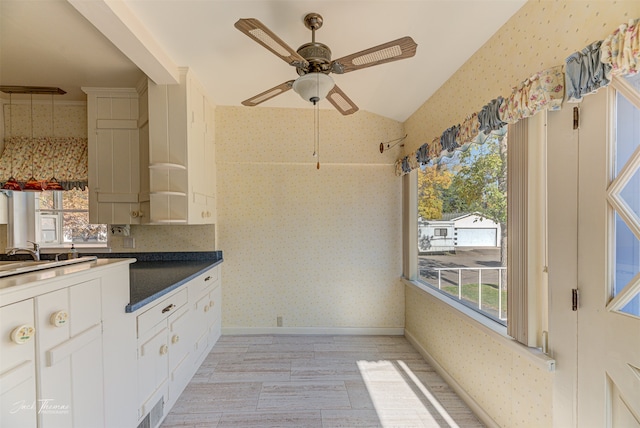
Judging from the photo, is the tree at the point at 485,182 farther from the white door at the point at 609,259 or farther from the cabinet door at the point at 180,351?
the cabinet door at the point at 180,351

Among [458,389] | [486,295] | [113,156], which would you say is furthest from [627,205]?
[113,156]

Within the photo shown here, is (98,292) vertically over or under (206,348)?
over

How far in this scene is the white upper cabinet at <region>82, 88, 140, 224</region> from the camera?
2541 millimetres

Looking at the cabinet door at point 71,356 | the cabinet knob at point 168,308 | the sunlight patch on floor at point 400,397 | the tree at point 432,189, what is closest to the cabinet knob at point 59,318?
the cabinet door at point 71,356

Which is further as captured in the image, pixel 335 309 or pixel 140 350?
pixel 335 309

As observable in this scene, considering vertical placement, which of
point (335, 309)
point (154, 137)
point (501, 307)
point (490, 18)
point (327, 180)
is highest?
point (490, 18)

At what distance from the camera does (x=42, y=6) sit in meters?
1.60

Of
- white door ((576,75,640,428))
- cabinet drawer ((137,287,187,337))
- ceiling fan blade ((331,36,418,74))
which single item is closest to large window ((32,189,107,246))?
cabinet drawer ((137,287,187,337))

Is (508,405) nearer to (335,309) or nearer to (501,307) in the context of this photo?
(501,307)

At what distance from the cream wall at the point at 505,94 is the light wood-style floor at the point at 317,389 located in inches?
11.0

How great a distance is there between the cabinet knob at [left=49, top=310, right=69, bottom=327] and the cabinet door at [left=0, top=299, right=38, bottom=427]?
7 centimetres

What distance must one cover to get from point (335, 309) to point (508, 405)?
1.90 metres

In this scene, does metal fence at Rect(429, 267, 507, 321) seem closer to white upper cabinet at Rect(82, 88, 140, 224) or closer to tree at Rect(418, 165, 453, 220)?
tree at Rect(418, 165, 453, 220)

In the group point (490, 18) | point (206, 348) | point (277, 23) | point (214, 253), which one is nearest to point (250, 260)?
point (214, 253)
